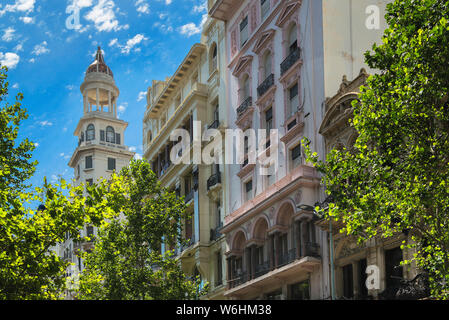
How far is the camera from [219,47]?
48.8 metres

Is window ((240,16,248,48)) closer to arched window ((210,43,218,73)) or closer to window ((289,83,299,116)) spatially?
arched window ((210,43,218,73))

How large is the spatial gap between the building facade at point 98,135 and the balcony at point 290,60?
186 feet

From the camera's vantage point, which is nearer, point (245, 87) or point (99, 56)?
point (245, 87)

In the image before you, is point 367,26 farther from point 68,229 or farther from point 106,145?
Answer: point 106,145

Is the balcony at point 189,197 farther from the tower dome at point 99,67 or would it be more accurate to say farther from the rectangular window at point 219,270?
the tower dome at point 99,67

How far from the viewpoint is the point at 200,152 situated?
49000 mm

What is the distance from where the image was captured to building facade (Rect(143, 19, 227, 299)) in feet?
152

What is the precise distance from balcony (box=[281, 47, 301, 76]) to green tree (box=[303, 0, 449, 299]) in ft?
49.1

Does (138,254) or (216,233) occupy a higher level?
(216,233)

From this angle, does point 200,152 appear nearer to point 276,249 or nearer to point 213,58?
point 213,58

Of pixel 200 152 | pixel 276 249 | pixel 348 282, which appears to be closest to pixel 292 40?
pixel 276 249

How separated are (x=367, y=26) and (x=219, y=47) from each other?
1404 centimetres

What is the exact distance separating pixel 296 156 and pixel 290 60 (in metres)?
5.58

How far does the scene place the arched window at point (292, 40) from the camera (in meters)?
38.5
